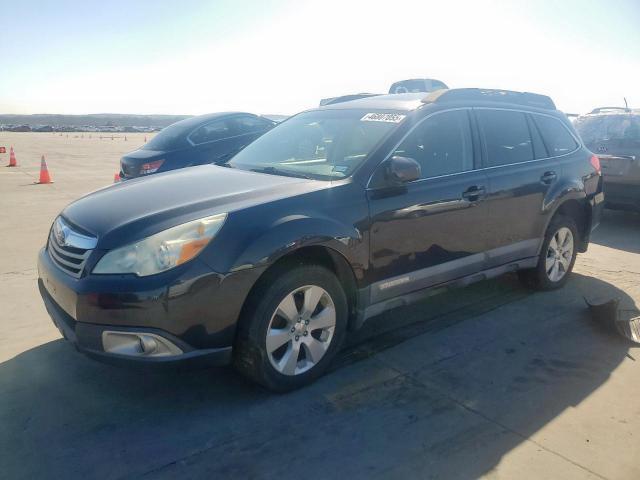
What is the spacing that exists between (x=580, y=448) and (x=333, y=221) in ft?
5.98

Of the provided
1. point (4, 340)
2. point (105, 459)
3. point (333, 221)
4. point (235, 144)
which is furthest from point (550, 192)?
point (235, 144)

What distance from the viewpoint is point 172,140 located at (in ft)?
27.6

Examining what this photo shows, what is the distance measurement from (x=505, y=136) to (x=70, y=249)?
352 cm

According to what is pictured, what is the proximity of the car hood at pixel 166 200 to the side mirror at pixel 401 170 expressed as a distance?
1.43ft

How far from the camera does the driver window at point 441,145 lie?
397cm

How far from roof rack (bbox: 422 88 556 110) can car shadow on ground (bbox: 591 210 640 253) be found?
9.26 feet

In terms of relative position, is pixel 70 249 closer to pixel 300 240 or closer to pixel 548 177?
pixel 300 240

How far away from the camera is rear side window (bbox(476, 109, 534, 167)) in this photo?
4516mm

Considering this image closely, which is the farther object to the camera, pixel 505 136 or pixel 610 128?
pixel 610 128

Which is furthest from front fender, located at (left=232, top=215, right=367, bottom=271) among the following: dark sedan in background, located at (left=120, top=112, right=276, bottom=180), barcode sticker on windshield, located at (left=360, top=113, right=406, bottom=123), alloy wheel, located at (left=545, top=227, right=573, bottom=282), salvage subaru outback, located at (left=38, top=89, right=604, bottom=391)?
dark sedan in background, located at (left=120, top=112, right=276, bottom=180)

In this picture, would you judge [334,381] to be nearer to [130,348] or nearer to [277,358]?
[277,358]

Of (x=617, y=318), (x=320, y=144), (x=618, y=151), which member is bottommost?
(x=617, y=318)

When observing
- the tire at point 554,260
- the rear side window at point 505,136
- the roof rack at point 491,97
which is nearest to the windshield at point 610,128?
the roof rack at point 491,97

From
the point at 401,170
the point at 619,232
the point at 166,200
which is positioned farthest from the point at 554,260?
the point at 166,200
